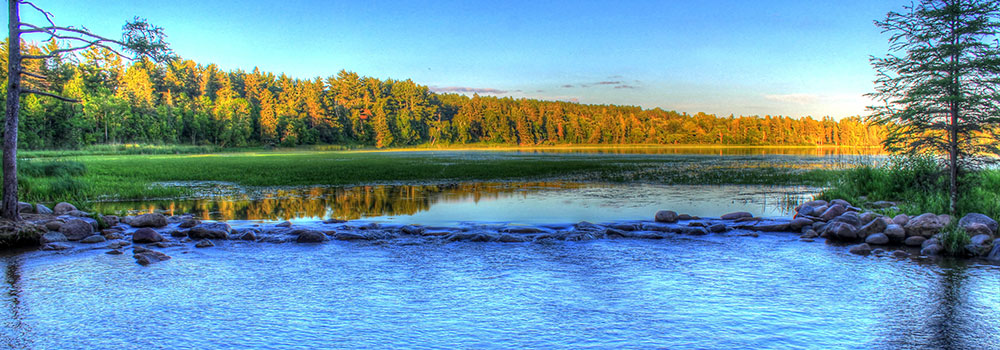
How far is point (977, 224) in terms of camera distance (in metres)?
12.4

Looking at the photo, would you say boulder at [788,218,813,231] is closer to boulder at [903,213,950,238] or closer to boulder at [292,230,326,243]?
boulder at [903,213,950,238]

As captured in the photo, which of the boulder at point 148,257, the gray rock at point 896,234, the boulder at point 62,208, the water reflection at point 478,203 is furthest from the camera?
the water reflection at point 478,203

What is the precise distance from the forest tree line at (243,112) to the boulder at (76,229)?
1678 inches

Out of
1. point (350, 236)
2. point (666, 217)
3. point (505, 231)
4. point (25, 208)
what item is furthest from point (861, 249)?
point (25, 208)

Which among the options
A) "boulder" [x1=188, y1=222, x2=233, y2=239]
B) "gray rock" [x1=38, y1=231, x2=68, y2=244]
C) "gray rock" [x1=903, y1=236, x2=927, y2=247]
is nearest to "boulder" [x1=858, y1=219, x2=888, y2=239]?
"gray rock" [x1=903, y1=236, x2=927, y2=247]

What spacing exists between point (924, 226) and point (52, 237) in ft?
62.9

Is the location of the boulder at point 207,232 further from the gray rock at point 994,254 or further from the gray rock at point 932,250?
the gray rock at point 994,254

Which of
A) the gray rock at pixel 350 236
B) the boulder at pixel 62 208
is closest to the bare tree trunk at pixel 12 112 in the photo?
the boulder at pixel 62 208

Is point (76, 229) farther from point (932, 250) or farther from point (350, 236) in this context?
point (932, 250)

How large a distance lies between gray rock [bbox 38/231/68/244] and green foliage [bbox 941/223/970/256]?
18.7 metres

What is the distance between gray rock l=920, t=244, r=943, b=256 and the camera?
11.5 meters

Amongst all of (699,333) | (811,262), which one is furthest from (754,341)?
(811,262)

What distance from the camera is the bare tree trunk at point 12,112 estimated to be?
13.3 metres

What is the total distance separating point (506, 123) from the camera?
186 m
